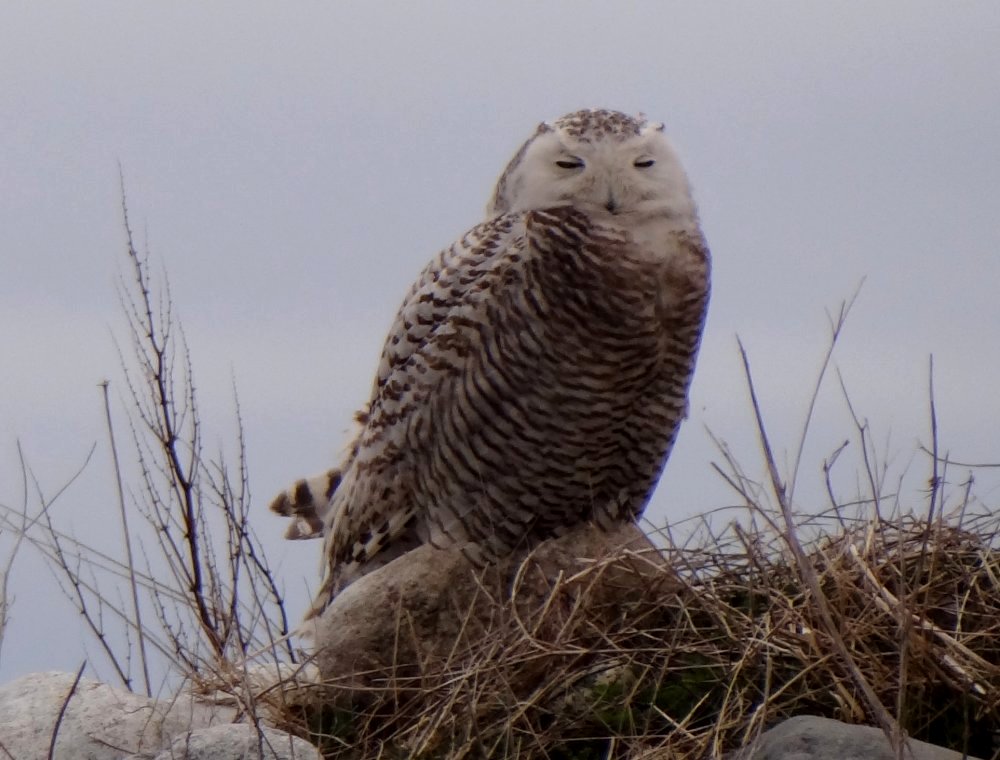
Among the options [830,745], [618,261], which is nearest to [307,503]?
[618,261]

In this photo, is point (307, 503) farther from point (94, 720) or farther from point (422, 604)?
point (94, 720)

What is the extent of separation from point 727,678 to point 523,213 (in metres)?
1.38

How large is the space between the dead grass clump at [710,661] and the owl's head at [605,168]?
910 millimetres

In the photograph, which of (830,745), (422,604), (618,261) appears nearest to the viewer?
(830,745)

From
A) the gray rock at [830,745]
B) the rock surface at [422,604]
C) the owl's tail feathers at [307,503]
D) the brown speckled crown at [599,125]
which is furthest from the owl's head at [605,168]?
the gray rock at [830,745]

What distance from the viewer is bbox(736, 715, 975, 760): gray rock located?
2.83m

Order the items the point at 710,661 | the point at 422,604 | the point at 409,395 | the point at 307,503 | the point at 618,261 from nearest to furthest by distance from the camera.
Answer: the point at 710,661, the point at 618,261, the point at 422,604, the point at 409,395, the point at 307,503

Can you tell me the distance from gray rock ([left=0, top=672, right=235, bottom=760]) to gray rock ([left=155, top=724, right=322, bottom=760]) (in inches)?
22.6

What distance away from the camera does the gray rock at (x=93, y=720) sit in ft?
12.3

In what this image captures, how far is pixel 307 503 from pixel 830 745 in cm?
241

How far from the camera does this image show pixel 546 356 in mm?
3986

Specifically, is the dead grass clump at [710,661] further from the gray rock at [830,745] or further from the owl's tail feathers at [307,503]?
the owl's tail feathers at [307,503]

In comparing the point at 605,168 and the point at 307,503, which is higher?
the point at 605,168

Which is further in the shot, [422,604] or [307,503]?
[307,503]
